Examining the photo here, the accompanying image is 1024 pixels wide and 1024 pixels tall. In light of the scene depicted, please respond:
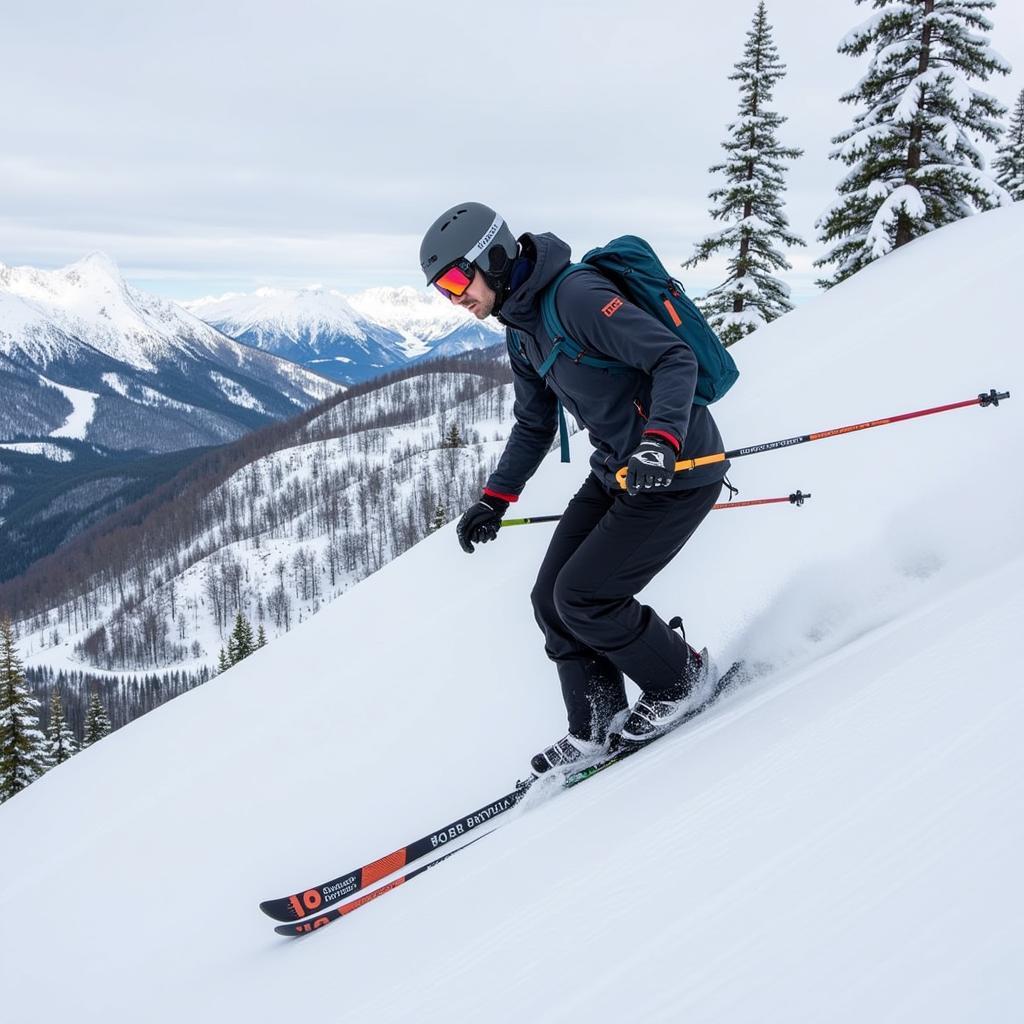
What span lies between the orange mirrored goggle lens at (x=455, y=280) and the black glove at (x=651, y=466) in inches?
47.5

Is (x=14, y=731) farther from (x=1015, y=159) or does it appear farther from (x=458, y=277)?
(x=1015, y=159)

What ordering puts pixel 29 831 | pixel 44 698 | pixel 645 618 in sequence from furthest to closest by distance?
pixel 44 698
pixel 29 831
pixel 645 618

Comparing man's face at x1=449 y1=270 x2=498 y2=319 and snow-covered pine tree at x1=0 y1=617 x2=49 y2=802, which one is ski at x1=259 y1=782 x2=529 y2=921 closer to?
man's face at x1=449 y1=270 x2=498 y2=319

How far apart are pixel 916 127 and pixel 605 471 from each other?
60.7 ft

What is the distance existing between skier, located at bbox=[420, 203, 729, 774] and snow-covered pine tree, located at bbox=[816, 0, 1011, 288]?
15978mm

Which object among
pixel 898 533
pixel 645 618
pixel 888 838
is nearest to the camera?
pixel 888 838

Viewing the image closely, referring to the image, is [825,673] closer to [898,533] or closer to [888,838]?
[888,838]

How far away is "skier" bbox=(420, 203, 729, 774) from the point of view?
3.07m

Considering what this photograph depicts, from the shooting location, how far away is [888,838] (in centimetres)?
173

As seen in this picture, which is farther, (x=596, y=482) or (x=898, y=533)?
(x=898, y=533)

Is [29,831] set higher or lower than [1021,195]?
lower

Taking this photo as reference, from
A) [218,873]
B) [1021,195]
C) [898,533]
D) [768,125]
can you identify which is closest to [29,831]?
[218,873]

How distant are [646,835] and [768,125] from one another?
25.0 m

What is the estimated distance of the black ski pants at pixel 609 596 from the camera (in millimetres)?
3414
